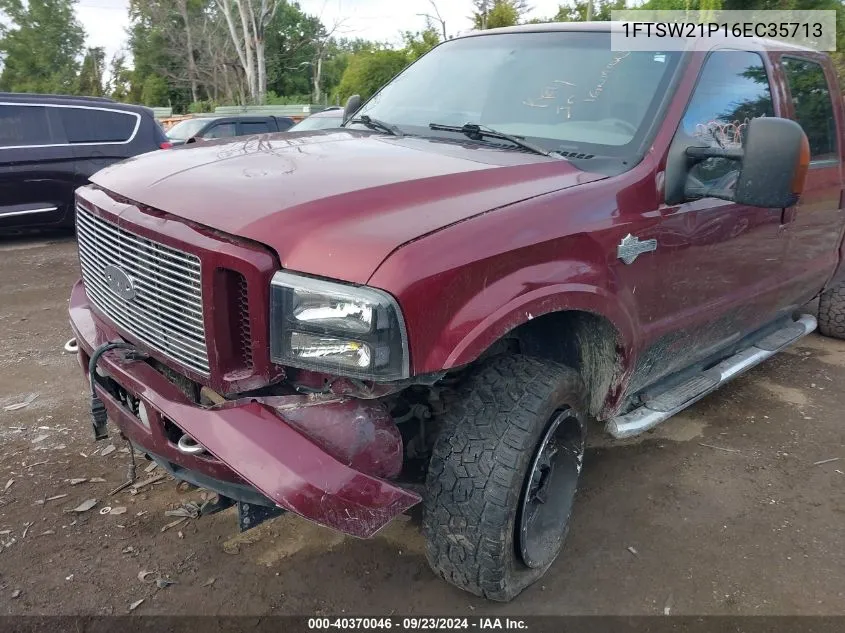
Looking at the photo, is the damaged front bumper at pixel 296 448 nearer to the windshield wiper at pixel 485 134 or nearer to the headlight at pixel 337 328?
the headlight at pixel 337 328

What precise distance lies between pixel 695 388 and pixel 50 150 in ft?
25.2

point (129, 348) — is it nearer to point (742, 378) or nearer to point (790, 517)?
point (790, 517)

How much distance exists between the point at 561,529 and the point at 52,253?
7288 millimetres

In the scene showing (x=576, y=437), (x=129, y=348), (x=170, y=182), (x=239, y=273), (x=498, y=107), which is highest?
(x=498, y=107)

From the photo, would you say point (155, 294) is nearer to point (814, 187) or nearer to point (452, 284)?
point (452, 284)

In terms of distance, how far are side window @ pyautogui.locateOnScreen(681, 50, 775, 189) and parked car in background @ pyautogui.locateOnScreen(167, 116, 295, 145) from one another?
10.5m

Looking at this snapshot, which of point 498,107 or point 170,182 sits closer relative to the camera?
point 170,182

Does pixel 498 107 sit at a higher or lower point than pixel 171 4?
lower

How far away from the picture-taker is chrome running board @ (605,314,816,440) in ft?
9.82

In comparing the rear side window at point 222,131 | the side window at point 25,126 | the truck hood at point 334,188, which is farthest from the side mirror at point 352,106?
the rear side window at point 222,131

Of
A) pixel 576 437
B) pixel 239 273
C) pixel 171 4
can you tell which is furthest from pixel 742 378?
pixel 171 4

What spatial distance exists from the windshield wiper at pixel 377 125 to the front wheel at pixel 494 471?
1352 millimetres

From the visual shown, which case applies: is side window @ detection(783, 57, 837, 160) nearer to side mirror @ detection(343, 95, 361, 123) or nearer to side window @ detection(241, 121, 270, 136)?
side mirror @ detection(343, 95, 361, 123)

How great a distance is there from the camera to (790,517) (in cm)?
309
